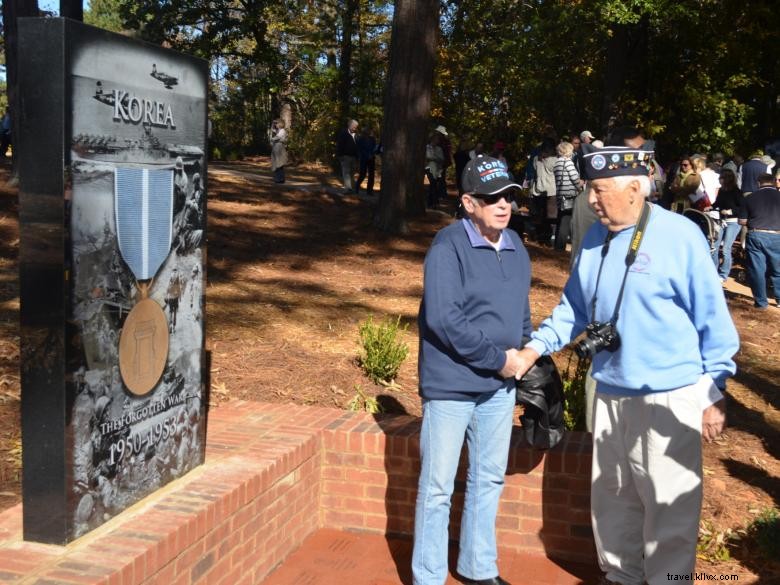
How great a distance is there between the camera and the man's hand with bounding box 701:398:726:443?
364cm

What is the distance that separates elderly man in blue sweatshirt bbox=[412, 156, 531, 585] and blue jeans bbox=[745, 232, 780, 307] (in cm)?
814

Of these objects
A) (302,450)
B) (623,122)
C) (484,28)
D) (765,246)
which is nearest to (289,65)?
(484,28)

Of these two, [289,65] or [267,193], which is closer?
[267,193]

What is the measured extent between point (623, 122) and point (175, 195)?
54.8 feet

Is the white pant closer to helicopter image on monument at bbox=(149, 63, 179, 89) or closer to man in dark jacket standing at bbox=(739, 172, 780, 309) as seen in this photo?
helicopter image on monument at bbox=(149, 63, 179, 89)

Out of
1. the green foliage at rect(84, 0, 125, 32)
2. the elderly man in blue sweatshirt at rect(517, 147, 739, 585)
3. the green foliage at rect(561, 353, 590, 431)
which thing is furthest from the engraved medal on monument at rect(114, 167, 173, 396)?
the green foliage at rect(84, 0, 125, 32)

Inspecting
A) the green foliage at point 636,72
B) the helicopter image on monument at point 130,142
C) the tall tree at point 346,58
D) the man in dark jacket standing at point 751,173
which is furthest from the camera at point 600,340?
the tall tree at point 346,58

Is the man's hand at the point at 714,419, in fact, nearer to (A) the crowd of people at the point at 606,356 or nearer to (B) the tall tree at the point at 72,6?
(A) the crowd of people at the point at 606,356

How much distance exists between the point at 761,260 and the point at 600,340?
8.60m

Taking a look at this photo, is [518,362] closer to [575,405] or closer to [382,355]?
[575,405]

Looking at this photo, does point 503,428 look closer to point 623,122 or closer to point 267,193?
point 267,193

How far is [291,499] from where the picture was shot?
475cm

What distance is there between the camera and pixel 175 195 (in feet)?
13.3

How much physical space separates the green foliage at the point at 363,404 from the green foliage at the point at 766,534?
2296mm
